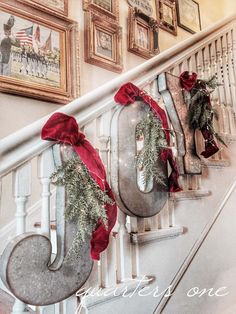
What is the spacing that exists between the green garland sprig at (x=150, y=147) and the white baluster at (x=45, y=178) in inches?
17.2

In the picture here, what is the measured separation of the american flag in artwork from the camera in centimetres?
196

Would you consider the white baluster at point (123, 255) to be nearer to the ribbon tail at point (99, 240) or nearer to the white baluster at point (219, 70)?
the ribbon tail at point (99, 240)

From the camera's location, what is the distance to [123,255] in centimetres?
137

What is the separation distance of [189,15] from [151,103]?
2412mm

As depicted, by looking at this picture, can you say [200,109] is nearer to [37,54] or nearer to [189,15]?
[37,54]

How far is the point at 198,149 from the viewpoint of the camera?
6.38ft

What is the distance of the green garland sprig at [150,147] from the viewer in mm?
1418

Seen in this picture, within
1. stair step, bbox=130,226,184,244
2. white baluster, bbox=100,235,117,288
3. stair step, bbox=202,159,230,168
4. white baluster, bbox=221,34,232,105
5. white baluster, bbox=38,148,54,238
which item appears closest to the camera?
white baluster, bbox=38,148,54,238

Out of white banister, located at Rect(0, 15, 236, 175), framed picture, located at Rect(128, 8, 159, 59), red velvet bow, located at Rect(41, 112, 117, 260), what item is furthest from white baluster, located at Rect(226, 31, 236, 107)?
red velvet bow, located at Rect(41, 112, 117, 260)

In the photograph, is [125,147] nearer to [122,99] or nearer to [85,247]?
[122,99]

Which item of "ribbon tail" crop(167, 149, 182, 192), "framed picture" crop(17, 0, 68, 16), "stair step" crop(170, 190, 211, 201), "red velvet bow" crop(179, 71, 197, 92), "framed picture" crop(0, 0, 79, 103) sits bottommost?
"stair step" crop(170, 190, 211, 201)

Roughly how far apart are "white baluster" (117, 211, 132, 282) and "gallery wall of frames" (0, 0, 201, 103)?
115cm

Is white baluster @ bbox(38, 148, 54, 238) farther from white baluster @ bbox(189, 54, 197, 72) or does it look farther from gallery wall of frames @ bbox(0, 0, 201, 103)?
white baluster @ bbox(189, 54, 197, 72)

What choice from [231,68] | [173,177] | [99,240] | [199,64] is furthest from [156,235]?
[231,68]
